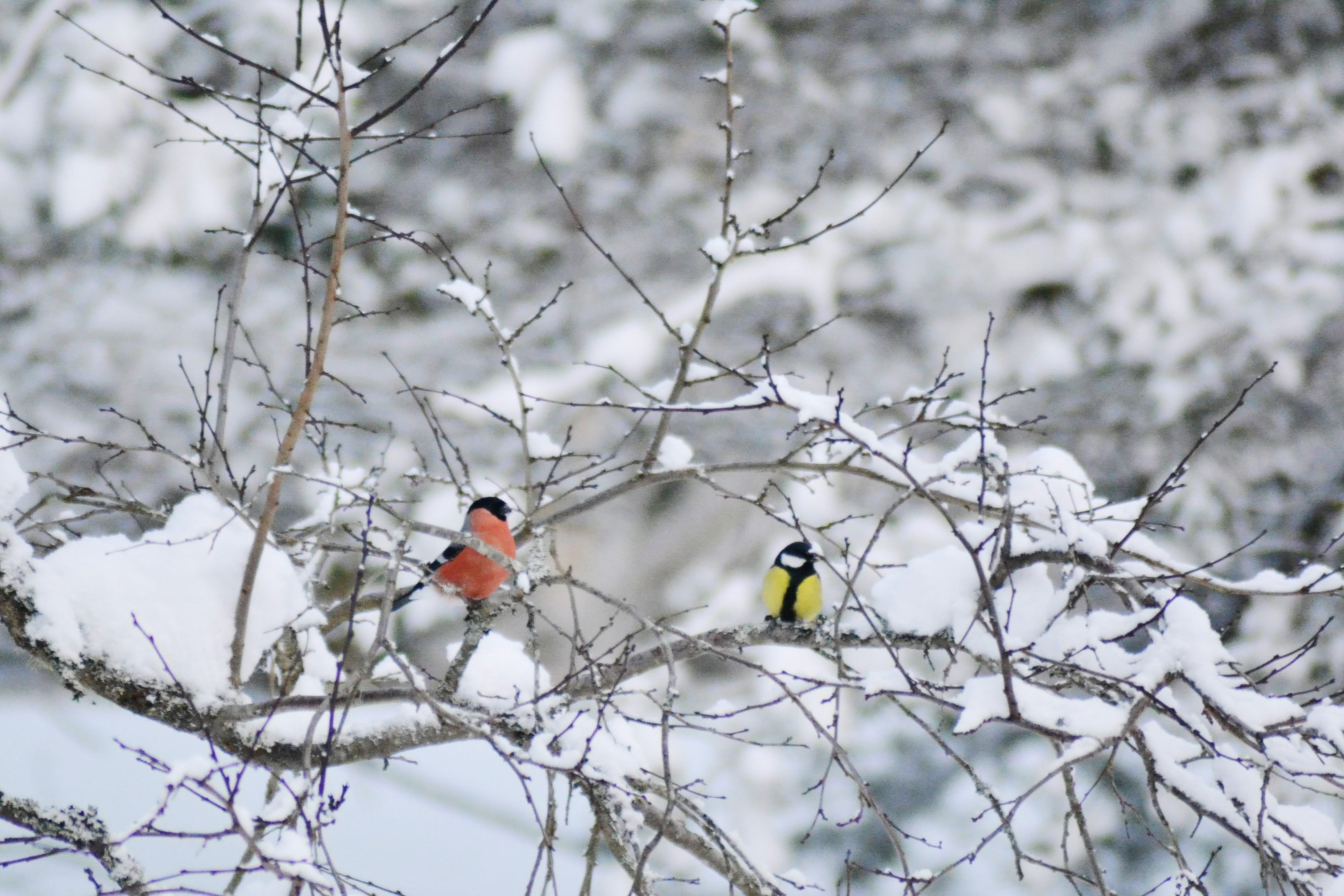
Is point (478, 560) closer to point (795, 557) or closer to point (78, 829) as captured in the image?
point (795, 557)

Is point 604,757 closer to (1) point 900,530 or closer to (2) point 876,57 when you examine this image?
(1) point 900,530

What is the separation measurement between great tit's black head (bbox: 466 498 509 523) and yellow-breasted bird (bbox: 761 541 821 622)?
0.92 m

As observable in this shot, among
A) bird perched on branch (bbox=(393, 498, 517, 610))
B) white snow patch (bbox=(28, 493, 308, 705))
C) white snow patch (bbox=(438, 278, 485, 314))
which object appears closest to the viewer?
white snow patch (bbox=(28, 493, 308, 705))

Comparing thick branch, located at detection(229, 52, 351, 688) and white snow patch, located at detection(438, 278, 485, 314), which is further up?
white snow patch, located at detection(438, 278, 485, 314)

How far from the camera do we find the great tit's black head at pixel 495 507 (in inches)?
132

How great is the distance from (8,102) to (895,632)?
591 cm

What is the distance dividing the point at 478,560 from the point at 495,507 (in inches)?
11.0

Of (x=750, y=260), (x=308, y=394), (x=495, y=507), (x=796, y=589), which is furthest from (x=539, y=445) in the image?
(x=750, y=260)

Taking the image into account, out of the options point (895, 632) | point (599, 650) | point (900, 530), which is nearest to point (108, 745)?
point (599, 650)

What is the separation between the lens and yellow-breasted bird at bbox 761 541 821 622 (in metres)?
3.45

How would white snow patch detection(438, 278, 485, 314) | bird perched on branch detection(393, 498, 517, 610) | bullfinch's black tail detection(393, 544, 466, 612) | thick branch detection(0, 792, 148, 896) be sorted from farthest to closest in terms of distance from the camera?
1. bird perched on branch detection(393, 498, 517, 610)
2. bullfinch's black tail detection(393, 544, 466, 612)
3. white snow patch detection(438, 278, 485, 314)
4. thick branch detection(0, 792, 148, 896)

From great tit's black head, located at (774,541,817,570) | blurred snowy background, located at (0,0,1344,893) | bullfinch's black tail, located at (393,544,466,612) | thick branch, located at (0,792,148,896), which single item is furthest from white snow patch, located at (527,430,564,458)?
blurred snowy background, located at (0,0,1344,893)

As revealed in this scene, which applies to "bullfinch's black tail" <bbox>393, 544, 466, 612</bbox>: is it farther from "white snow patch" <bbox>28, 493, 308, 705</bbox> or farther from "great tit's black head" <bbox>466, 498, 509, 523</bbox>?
"white snow patch" <bbox>28, 493, 308, 705</bbox>

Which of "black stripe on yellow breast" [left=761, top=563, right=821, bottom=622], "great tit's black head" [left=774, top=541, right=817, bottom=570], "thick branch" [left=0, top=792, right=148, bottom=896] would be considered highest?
"great tit's black head" [left=774, top=541, right=817, bottom=570]
